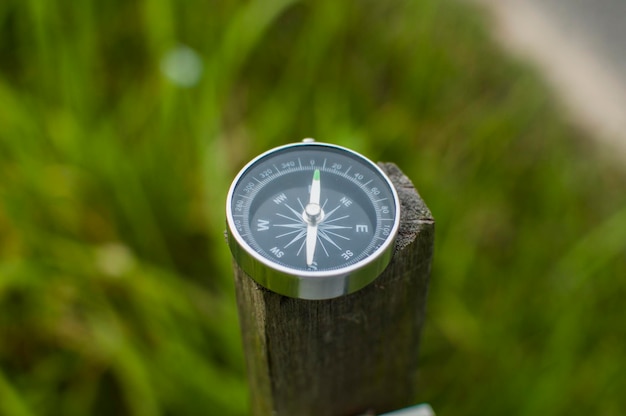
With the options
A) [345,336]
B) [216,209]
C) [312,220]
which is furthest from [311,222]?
[216,209]

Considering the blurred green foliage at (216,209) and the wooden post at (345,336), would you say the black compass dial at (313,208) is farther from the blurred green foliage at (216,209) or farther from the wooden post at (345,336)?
the blurred green foliage at (216,209)

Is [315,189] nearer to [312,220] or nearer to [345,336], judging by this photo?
[312,220]

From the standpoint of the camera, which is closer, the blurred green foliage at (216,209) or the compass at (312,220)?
the compass at (312,220)

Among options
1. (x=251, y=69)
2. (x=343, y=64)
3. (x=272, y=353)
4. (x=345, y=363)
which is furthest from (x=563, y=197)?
(x=272, y=353)

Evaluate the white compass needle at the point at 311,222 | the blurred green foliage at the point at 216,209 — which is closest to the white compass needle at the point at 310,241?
the white compass needle at the point at 311,222

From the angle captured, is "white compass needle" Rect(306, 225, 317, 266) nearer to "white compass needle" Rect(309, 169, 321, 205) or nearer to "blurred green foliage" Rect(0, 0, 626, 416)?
"white compass needle" Rect(309, 169, 321, 205)

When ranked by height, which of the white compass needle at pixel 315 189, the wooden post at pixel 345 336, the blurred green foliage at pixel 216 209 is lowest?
the wooden post at pixel 345 336
